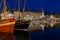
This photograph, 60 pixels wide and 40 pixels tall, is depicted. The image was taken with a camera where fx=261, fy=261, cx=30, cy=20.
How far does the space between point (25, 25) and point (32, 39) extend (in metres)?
14.1

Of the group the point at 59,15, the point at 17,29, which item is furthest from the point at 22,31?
the point at 59,15

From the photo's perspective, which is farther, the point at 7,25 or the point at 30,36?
the point at 7,25

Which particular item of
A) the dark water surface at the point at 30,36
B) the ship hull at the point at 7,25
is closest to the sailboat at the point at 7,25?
the ship hull at the point at 7,25

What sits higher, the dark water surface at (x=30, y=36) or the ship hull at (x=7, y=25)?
the ship hull at (x=7, y=25)

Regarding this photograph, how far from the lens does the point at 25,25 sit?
160 ft

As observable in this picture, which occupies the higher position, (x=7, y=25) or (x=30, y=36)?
(x=7, y=25)

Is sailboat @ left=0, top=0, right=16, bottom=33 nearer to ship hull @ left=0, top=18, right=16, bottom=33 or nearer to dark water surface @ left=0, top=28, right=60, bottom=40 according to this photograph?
ship hull @ left=0, top=18, right=16, bottom=33

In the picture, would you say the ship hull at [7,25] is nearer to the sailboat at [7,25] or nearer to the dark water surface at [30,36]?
the sailboat at [7,25]

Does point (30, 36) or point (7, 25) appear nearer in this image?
point (30, 36)

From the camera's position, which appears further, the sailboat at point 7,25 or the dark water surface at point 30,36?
the sailboat at point 7,25

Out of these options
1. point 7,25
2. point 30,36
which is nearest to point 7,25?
point 7,25

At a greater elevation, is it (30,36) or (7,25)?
(7,25)

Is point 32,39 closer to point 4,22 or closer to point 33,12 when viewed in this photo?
point 4,22

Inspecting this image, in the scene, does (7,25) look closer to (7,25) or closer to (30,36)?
(7,25)
